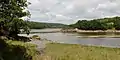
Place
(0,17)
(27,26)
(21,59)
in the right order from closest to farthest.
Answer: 1. (0,17)
2. (21,59)
3. (27,26)

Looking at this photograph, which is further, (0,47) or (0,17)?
(0,47)

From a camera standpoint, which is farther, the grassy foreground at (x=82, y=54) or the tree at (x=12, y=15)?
the grassy foreground at (x=82, y=54)

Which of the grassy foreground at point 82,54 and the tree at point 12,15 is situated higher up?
the tree at point 12,15

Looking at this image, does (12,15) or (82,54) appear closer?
(12,15)

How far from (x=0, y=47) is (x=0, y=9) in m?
5.08

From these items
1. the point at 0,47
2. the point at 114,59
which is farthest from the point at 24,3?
the point at 114,59

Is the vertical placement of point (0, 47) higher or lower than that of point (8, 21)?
lower

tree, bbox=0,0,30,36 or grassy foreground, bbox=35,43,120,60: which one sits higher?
tree, bbox=0,0,30,36

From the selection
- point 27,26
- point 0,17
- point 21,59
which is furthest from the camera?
point 27,26

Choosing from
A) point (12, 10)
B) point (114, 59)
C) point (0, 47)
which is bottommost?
point (114, 59)

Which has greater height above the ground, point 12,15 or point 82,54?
point 12,15

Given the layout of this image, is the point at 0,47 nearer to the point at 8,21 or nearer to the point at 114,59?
the point at 8,21

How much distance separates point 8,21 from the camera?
24812 millimetres

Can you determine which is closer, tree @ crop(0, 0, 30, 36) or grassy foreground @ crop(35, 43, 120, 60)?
tree @ crop(0, 0, 30, 36)
